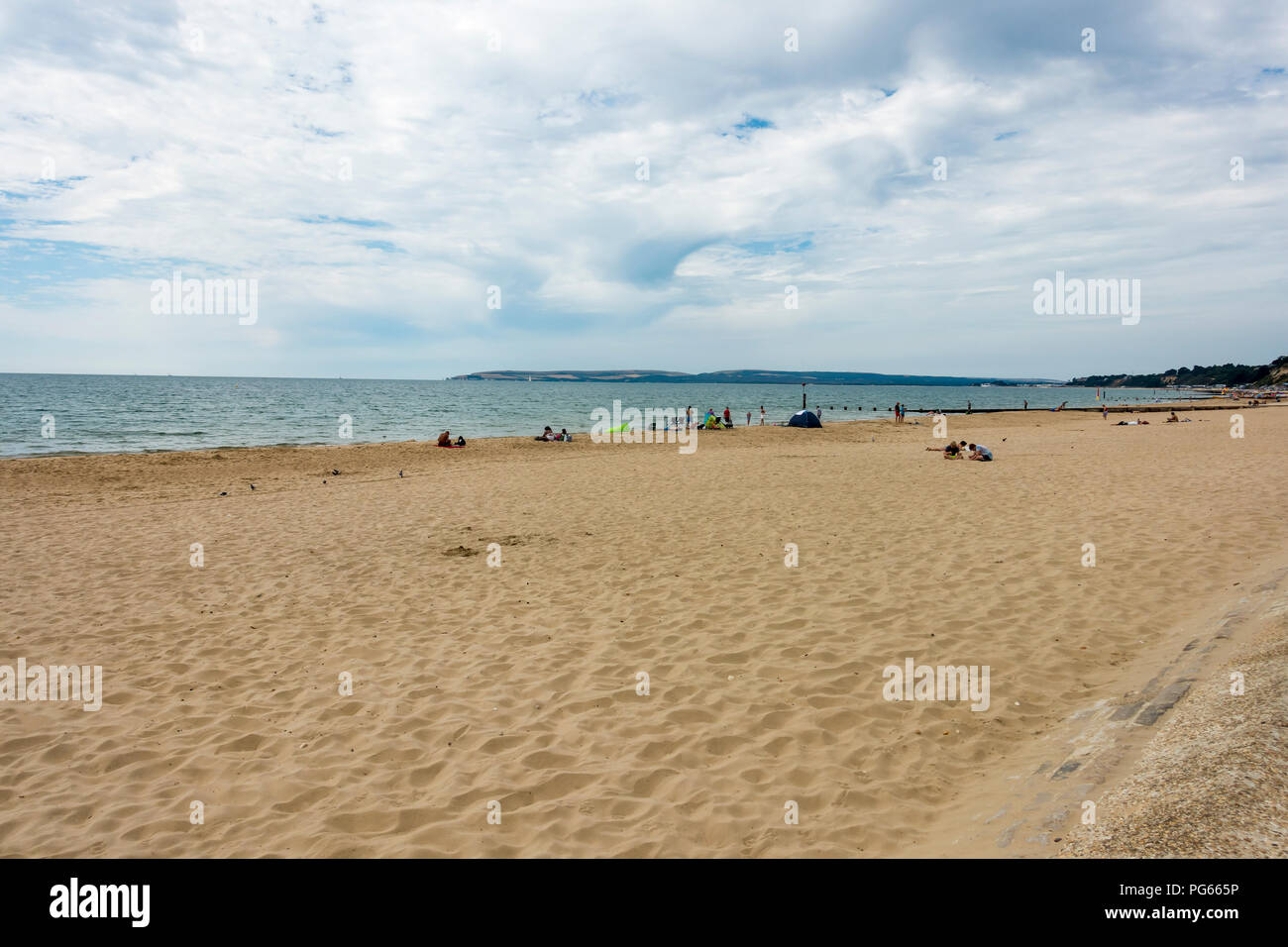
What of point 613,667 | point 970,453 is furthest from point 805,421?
point 613,667

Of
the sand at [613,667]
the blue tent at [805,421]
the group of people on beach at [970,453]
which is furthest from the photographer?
the blue tent at [805,421]

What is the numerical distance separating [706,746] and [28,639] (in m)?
7.65

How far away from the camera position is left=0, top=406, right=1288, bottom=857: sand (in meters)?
4.05

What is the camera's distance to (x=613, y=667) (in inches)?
245

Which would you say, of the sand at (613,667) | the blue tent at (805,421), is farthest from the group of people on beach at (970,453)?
the blue tent at (805,421)

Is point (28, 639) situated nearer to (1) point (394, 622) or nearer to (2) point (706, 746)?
(1) point (394, 622)

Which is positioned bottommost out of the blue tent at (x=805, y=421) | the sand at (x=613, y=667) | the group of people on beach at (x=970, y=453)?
the sand at (x=613, y=667)

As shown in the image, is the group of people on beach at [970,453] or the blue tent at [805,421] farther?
the blue tent at [805,421]

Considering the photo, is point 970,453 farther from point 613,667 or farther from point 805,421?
point 805,421

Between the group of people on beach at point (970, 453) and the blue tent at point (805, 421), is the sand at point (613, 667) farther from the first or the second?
the blue tent at point (805, 421)

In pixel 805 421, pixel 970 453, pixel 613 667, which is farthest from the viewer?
pixel 805 421

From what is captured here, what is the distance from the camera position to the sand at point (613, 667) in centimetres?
405

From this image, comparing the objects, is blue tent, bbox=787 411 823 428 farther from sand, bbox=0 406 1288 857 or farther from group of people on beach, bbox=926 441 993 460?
sand, bbox=0 406 1288 857
